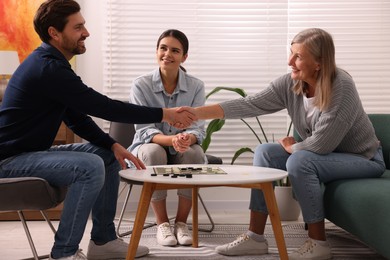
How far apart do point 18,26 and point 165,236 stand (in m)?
2.11

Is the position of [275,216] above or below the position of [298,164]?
below

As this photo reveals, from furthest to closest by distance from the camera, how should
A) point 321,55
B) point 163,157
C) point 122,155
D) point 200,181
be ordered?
point 163,157 < point 321,55 < point 122,155 < point 200,181

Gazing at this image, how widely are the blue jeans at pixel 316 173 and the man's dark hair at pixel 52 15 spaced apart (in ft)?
4.05

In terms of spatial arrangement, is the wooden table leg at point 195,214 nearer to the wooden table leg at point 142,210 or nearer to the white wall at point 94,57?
the wooden table leg at point 142,210

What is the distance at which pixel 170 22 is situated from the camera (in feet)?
15.2

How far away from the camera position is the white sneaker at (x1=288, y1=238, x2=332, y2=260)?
110 inches

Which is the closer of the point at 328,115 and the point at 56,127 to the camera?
the point at 56,127

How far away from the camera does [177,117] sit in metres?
3.00

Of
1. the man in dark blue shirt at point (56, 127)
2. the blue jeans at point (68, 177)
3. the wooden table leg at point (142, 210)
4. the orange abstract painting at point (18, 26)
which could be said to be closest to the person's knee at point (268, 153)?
the man in dark blue shirt at point (56, 127)

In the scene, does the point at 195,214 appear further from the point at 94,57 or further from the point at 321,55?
the point at 94,57

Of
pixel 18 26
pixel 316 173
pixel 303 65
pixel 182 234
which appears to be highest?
pixel 18 26

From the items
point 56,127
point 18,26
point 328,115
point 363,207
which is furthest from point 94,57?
point 363,207

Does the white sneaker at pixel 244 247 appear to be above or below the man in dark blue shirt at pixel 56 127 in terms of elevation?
below

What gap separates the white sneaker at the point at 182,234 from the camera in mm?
3234
